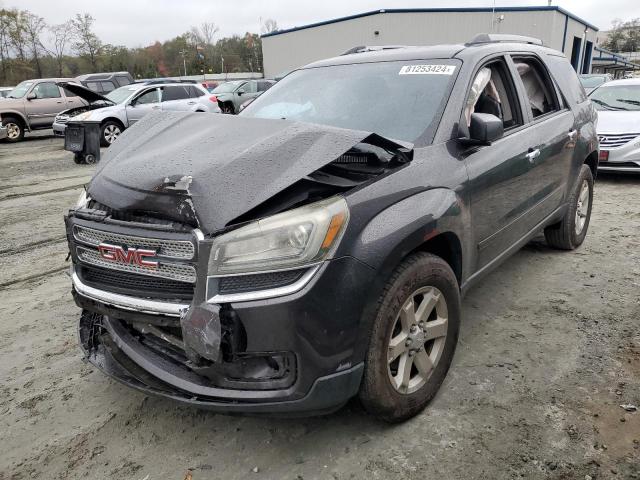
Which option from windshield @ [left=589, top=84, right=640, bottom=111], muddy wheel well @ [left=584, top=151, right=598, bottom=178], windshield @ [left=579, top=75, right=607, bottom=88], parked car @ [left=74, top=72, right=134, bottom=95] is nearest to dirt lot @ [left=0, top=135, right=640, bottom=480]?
muddy wheel well @ [left=584, top=151, right=598, bottom=178]

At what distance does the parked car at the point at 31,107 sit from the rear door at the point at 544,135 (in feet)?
52.8

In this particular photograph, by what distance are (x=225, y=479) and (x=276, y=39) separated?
47.0 m

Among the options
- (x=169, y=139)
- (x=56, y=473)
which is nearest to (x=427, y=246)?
(x=169, y=139)

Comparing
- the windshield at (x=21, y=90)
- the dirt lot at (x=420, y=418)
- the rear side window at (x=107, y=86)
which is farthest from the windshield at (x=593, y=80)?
the windshield at (x=21, y=90)

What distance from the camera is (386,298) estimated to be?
217cm

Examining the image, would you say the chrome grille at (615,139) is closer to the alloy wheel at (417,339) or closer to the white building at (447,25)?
the alloy wheel at (417,339)

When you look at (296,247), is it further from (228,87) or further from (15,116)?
(228,87)

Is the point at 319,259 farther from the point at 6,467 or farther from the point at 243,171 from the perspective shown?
the point at 6,467

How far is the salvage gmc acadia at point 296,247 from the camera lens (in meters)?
1.97

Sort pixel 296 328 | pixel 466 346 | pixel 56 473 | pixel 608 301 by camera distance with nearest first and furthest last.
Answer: pixel 296 328 → pixel 56 473 → pixel 466 346 → pixel 608 301

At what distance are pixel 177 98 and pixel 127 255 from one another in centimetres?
1395

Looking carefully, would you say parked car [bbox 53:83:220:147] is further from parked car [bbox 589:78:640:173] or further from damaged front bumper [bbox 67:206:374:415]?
damaged front bumper [bbox 67:206:374:415]

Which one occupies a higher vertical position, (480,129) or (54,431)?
(480,129)

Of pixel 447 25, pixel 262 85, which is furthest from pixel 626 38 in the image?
pixel 262 85
